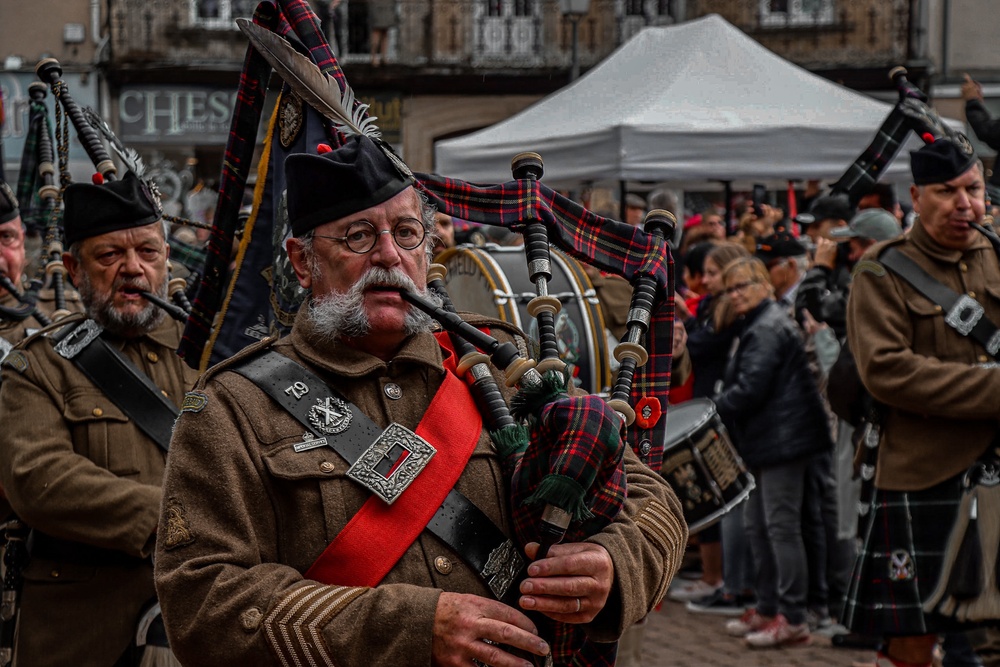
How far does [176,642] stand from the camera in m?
2.42

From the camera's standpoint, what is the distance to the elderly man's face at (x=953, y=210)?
505cm

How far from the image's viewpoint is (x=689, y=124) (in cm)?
859

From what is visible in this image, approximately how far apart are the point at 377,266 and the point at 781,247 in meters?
5.58

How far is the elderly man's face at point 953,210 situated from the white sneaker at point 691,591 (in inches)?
126

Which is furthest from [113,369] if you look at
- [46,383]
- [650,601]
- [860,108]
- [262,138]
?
[860,108]

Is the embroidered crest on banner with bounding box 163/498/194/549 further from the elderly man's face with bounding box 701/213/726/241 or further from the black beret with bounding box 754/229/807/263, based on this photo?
the elderly man's face with bounding box 701/213/726/241

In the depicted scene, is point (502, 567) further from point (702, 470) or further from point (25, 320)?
point (25, 320)

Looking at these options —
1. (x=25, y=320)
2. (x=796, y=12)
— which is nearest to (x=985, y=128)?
(x=25, y=320)

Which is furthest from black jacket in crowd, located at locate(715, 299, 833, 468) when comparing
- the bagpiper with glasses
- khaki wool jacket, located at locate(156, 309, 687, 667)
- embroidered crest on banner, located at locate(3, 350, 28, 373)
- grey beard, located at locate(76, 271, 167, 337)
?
khaki wool jacket, located at locate(156, 309, 687, 667)

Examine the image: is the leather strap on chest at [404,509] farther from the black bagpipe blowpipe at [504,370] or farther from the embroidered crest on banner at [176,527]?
the embroidered crest on banner at [176,527]

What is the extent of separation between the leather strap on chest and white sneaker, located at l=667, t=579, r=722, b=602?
536 cm

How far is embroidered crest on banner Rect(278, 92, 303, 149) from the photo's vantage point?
324 centimetres

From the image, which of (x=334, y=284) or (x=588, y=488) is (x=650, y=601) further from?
(x=334, y=284)

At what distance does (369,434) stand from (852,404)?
10.9 feet
